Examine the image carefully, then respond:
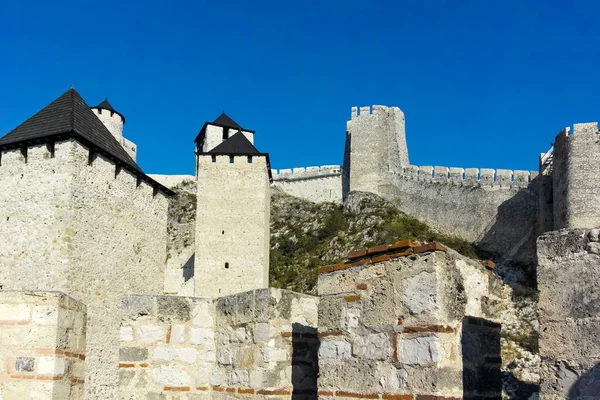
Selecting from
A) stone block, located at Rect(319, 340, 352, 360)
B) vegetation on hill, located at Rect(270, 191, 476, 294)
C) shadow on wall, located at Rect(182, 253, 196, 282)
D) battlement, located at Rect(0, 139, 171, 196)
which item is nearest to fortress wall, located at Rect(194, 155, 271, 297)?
vegetation on hill, located at Rect(270, 191, 476, 294)

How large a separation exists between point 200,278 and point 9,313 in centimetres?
2353

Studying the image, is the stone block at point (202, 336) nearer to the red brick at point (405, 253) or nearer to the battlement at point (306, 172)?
the red brick at point (405, 253)

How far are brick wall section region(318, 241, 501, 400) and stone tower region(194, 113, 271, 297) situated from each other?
23.4 metres

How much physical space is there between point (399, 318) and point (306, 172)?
52255 millimetres

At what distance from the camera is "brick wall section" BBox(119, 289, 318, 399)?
17.8 ft

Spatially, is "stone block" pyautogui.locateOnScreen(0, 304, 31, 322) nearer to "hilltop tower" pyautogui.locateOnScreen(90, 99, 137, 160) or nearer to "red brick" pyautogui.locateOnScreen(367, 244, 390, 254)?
"red brick" pyautogui.locateOnScreen(367, 244, 390, 254)

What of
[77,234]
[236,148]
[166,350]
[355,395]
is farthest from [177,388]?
[236,148]

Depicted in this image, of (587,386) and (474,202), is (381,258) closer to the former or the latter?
(587,386)

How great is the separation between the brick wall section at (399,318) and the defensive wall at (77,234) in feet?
44.5

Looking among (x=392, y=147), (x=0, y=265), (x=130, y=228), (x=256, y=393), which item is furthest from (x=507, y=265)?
(x=256, y=393)

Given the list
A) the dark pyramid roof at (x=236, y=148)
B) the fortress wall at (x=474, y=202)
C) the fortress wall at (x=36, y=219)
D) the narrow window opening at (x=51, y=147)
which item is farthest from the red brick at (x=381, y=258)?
the fortress wall at (x=474, y=202)

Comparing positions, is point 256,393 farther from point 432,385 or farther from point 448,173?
point 448,173

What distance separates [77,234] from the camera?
18.1 m

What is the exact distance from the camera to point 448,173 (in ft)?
147
